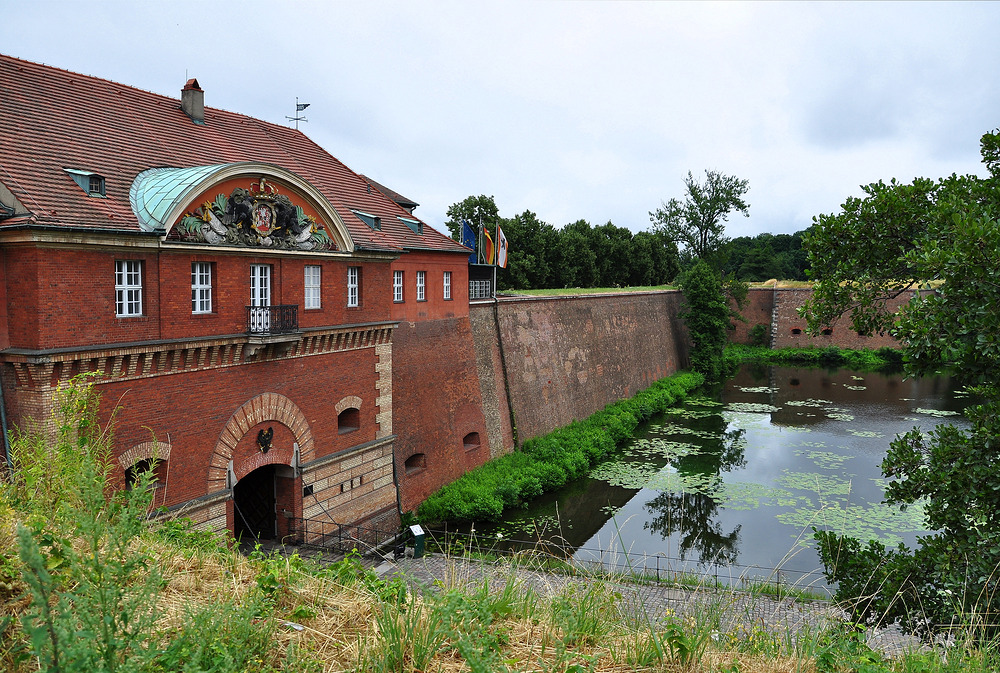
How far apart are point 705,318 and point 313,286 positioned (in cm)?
3181

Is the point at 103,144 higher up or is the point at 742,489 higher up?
the point at 103,144

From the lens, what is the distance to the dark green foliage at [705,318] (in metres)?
40.7

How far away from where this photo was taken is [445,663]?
3936 mm

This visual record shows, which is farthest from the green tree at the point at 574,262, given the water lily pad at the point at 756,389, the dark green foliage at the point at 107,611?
the dark green foliage at the point at 107,611

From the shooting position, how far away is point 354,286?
15469 millimetres

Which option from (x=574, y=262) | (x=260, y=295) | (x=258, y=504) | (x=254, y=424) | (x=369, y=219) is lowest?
Answer: (x=258, y=504)

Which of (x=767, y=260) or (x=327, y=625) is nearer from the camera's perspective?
(x=327, y=625)

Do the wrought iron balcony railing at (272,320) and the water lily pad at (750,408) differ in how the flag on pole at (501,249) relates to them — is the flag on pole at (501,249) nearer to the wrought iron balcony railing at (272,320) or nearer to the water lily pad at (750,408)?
the wrought iron balcony railing at (272,320)

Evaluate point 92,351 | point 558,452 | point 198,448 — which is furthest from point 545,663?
point 558,452

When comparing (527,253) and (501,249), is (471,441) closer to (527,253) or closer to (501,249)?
(501,249)

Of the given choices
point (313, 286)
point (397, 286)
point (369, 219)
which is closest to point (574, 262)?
point (397, 286)

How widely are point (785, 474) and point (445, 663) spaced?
2122cm

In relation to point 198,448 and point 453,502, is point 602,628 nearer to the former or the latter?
point 198,448

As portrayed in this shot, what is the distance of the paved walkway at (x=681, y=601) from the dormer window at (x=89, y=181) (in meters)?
7.91
